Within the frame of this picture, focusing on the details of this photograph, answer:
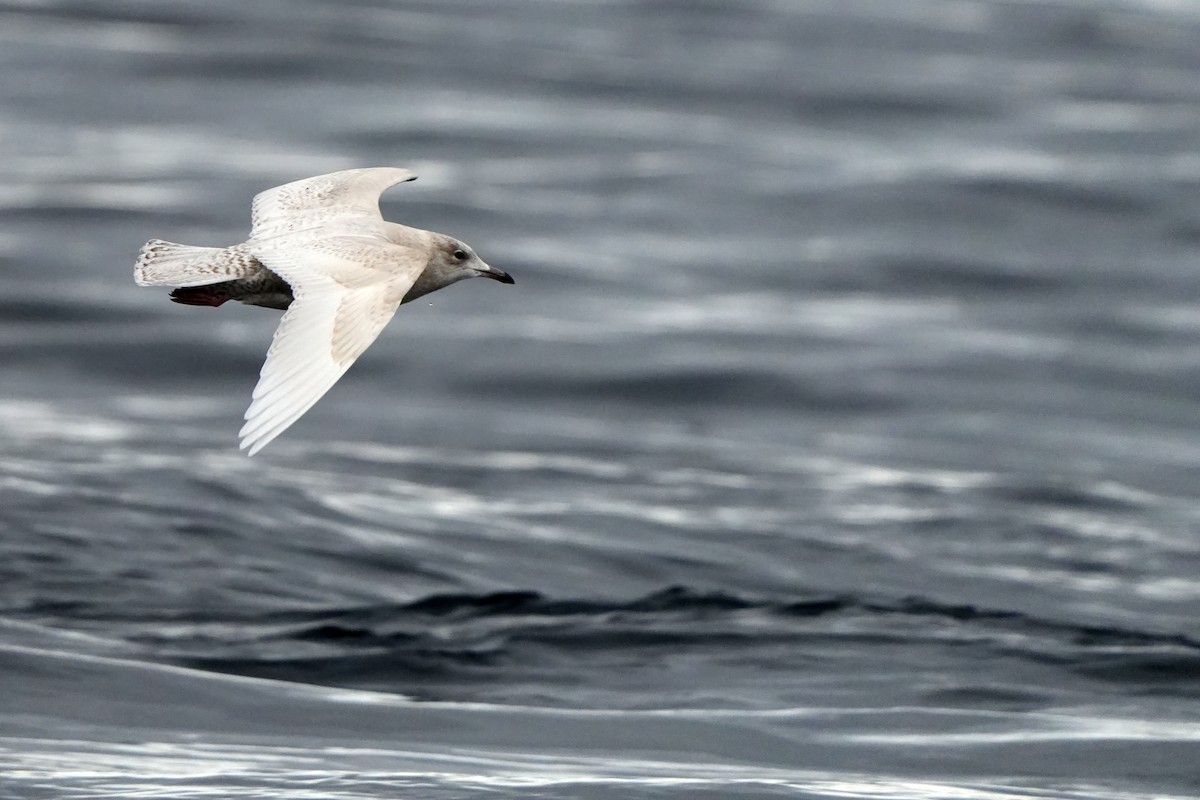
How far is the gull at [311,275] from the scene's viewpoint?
6566 mm

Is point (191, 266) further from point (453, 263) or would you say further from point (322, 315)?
point (453, 263)

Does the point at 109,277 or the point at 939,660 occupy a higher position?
the point at 109,277

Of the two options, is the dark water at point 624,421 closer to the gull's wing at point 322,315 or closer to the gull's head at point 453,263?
the gull's head at point 453,263

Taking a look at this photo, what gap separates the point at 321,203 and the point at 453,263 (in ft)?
2.95

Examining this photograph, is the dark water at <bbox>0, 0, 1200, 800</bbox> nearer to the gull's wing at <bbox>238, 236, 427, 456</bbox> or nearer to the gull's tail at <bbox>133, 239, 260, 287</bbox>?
the gull's tail at <bbox>133, 239, 260, 287</bbox>

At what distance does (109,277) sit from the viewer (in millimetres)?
20922

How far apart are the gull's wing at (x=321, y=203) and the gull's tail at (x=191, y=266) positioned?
39cm

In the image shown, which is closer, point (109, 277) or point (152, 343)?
point (152, 343)

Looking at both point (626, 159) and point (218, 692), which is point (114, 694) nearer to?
point (218, 692)

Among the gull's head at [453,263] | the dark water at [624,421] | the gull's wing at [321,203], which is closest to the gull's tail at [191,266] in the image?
the gull's wing at [321,203]

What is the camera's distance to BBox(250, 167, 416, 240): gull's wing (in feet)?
26.7

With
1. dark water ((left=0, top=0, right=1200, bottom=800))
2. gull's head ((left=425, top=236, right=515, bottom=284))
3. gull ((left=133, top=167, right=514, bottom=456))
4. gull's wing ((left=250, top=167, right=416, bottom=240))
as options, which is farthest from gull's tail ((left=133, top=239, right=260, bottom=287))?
dark water ((left=0, top=0, right=1200, bottom=800))

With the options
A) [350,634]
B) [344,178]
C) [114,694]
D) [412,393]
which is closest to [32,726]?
[114,694]

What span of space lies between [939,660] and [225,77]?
18701 mm
